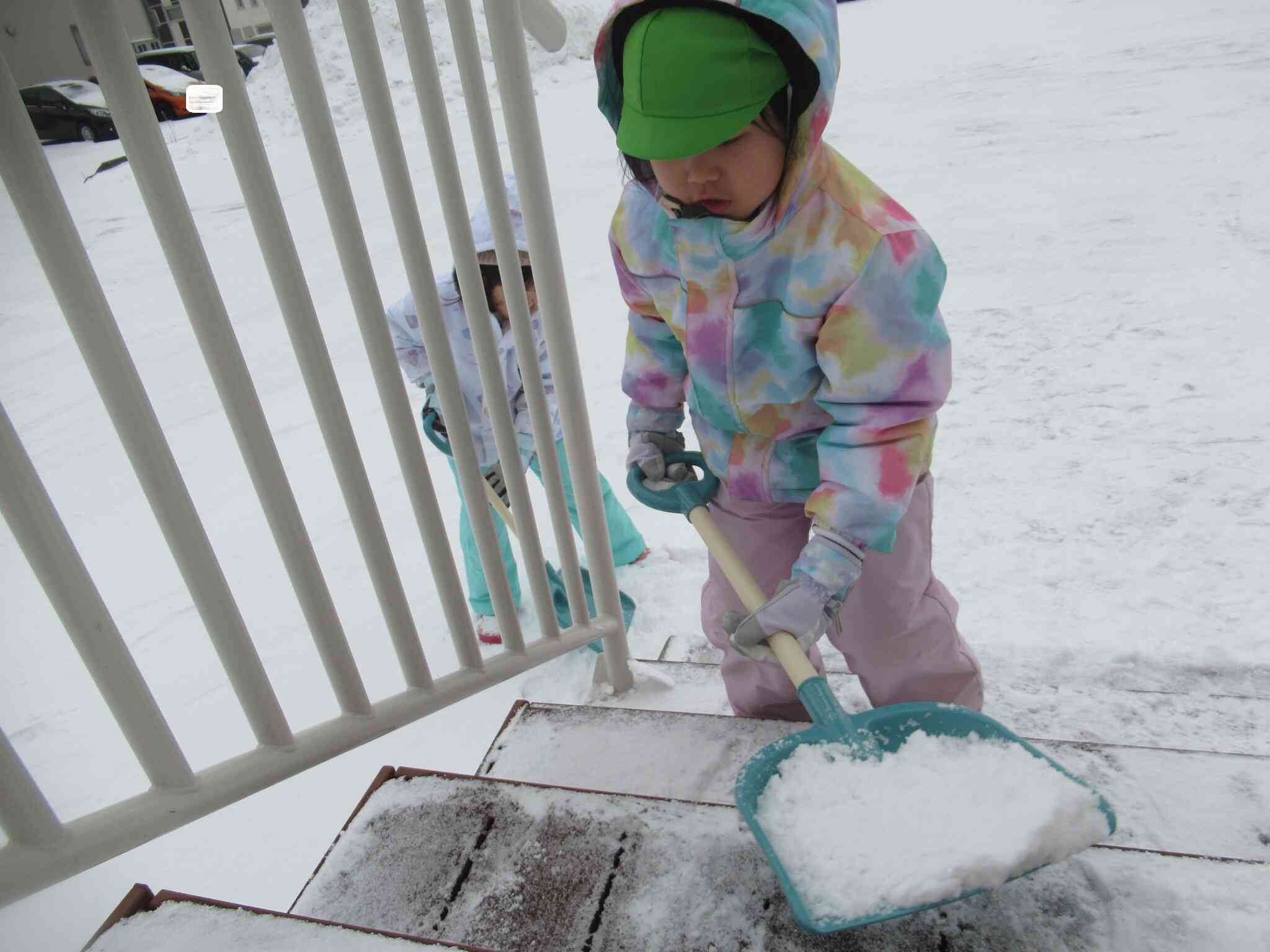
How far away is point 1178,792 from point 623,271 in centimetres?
111

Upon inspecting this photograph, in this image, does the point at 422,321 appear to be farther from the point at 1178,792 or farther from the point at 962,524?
the point at 962,524

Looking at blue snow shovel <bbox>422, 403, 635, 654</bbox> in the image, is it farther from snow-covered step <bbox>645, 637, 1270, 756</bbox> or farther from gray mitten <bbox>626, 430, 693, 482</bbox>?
gray mitten <bbox>626, 430, 693, 482</bbox>

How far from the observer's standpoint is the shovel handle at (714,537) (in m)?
Result: 1.20

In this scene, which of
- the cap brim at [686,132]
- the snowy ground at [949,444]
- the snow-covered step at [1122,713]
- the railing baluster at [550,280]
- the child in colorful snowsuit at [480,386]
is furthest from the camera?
the child in colorful snowsuit at [480,386]

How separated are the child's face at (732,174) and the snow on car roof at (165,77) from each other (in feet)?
1.83

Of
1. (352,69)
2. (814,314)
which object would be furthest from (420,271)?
(352,69)

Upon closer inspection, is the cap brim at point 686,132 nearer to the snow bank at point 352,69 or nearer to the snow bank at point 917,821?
the snow bank at point 917,821

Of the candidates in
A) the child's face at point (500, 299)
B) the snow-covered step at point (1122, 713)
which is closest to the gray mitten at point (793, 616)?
the snow-covered step at point (1122, 713)

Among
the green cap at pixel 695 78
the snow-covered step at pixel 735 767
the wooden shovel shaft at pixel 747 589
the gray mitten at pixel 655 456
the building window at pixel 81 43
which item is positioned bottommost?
the snow-covered step at pixel 735 767

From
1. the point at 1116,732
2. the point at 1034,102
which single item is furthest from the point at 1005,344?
the point at 1034,102

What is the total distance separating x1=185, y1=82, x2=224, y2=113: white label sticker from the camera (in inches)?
37.5

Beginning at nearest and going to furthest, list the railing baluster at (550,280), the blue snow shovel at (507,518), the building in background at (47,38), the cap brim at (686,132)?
the building in background at (47,38), the cap brim at (686,132), the railing baluster at (550,280), the blue snow shovel at (507,518)

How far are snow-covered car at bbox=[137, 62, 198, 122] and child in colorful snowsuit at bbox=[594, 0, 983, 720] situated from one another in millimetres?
503

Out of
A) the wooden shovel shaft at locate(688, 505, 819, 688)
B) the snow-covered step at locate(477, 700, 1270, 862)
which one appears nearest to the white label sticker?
the wooden shovel shaft at locate(688, 505, 819, 688)
